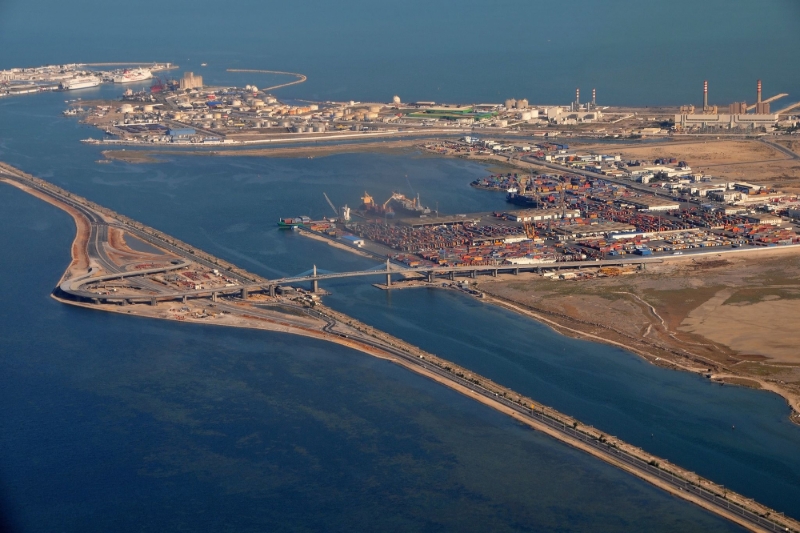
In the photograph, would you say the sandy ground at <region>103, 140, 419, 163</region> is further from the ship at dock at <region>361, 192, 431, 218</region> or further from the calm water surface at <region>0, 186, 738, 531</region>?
the calm water surface at <region>0, 186, 738, 531</region>

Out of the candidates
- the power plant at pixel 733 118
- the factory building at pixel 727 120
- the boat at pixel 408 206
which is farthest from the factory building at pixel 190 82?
the boat at pixel 408 206

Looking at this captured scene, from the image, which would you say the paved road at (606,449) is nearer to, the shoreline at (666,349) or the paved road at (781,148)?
the shoreline at (666,349)

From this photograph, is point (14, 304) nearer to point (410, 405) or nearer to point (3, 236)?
point (3, 236)

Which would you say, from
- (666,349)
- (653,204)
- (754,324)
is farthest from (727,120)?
(666,349)

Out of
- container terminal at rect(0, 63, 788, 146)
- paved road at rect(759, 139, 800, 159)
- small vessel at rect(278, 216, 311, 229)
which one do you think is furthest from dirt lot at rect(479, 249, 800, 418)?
container terminal at rect(0, 63, 788, 146)

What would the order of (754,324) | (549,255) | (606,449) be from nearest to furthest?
1. (606,449)
2. (754,324)
3. (549,255)

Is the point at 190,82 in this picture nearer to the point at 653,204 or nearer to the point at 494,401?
the point at 653,204
